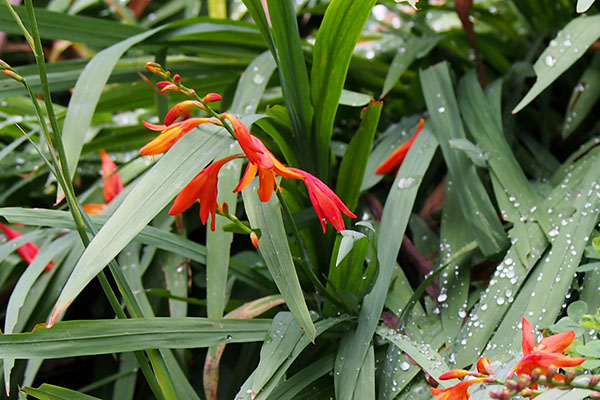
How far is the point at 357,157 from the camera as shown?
0.78 metres

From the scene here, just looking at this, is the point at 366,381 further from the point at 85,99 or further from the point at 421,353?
the point at 85,99

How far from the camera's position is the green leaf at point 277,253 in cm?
59

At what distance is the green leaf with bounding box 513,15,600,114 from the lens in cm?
84

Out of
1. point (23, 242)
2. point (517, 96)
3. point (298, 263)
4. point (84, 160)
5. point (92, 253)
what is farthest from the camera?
point (84, 160)

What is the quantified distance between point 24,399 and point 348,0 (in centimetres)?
57

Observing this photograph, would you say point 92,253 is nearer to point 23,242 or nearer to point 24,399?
point 24,399

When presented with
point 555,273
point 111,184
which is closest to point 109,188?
point 111,184

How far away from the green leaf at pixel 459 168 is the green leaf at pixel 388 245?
0.03m

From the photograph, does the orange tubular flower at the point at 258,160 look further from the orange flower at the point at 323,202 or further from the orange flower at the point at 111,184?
the orange flower at the point at 111,184

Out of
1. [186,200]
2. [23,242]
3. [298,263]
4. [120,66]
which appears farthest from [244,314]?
[120,66]

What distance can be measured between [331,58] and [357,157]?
129mm

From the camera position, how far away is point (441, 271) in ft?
2.60

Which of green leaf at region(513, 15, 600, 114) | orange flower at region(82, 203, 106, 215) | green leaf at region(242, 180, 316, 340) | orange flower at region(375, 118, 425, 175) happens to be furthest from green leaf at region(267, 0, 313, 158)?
orange flower at region(82, 203, 106, 215)

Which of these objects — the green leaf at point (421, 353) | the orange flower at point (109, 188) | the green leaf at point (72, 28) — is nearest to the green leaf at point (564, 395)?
the green leaf at point (421, 353)
